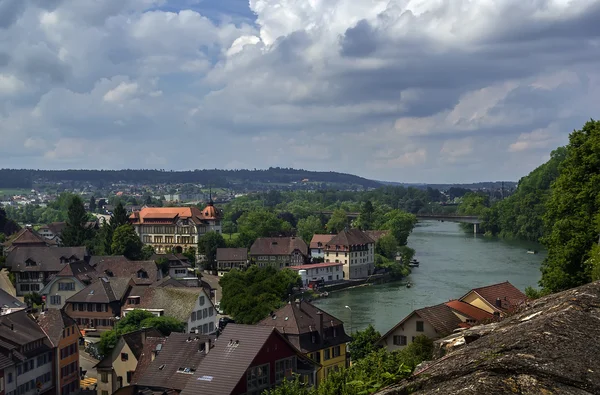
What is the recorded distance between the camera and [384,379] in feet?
21.7

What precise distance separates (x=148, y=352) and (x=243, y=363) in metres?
7.39

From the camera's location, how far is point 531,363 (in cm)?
455

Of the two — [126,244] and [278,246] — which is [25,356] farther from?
[278,246]

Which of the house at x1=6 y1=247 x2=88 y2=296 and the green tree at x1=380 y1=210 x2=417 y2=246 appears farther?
the green tree at x1=380 y1=210 x2=417 y2=246


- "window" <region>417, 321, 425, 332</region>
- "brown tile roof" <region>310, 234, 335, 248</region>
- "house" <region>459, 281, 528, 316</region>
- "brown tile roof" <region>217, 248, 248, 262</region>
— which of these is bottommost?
"brown tile roof" <region>217, 248, 248, 262</region>

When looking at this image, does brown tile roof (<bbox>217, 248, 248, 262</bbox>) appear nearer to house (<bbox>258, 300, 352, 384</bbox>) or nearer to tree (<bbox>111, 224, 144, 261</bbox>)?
tree (<bbox>111, 224, 144, 261</bbox>)

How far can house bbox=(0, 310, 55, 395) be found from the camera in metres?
28.9

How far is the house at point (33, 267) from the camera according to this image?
196ft

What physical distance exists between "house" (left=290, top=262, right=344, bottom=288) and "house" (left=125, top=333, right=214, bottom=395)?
40.8 m

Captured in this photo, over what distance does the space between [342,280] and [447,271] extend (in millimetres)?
10547

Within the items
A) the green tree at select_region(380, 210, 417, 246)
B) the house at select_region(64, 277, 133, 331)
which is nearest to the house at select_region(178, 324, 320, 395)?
the house at select_region(64, 277, 133, 331)

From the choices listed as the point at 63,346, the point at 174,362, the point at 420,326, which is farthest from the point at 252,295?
the point at 420,326

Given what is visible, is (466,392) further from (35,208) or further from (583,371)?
(35,208)

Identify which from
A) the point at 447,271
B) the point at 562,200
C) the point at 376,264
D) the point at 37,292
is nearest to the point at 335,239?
the point at 376,264
